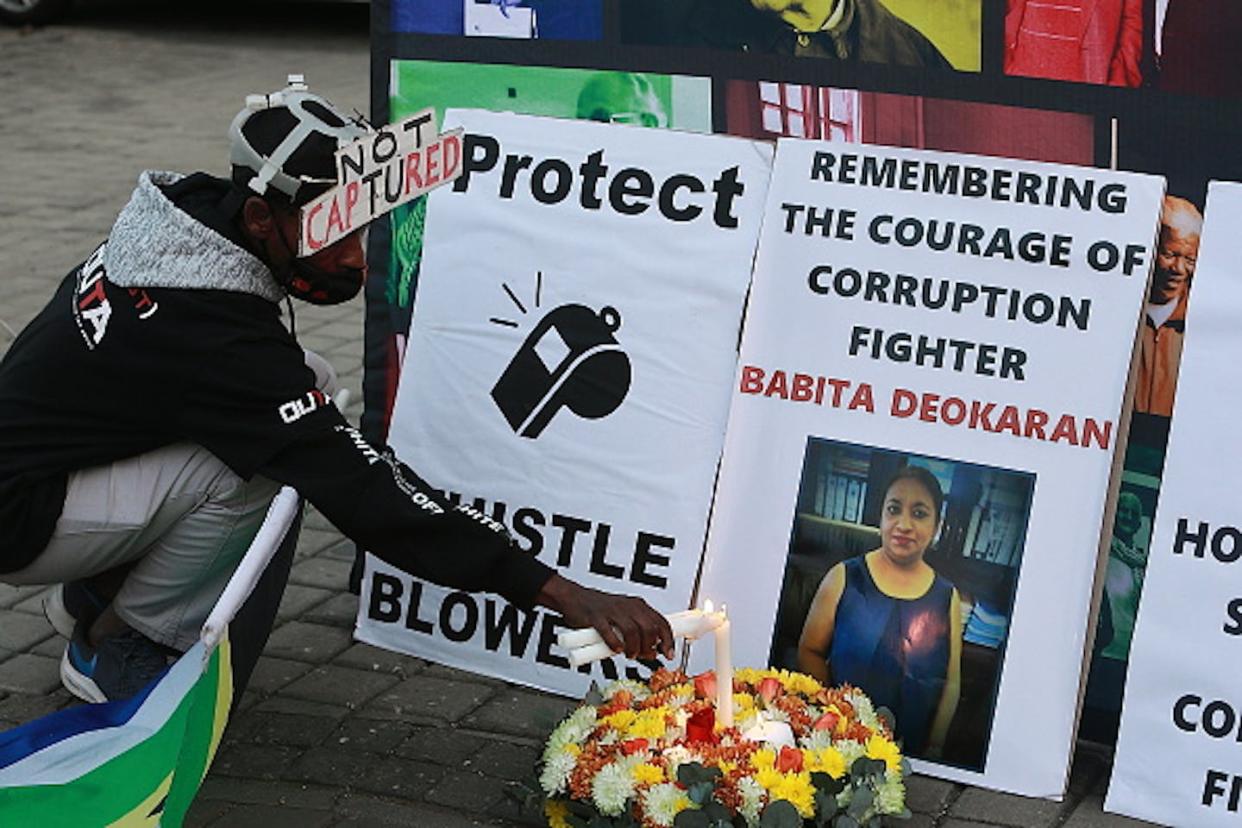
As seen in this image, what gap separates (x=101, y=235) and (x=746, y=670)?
4.66 meters

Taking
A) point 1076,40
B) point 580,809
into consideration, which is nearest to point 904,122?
point 1076,40

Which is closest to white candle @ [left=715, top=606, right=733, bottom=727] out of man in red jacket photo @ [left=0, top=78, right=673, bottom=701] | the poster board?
man in red jacket photo @ [left=0, top=78, right=673, bottom=701]

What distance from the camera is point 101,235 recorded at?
7305 millimetres

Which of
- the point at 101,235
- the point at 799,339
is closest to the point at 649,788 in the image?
the point at 799,339

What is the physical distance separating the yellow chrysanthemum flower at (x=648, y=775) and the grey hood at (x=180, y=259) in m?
1.02

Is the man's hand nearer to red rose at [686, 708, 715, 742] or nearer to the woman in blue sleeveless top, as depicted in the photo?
red rose at [686, 708, 715, 742]

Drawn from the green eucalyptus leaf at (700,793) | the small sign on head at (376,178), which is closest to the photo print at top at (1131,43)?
the small sign on head at (376,178)

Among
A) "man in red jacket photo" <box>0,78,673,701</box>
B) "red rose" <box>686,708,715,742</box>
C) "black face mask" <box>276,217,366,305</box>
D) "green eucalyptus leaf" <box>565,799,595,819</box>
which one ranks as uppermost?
"black face mask" <box>276,217,366,305</box>

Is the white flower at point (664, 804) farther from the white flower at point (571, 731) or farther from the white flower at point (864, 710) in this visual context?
the white flower at point (864, 710)

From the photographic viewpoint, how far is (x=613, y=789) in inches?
118

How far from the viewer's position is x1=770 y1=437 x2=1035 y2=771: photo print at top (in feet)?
11.0

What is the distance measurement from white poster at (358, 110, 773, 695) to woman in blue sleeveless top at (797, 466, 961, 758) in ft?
0.95

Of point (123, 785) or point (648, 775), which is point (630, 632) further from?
point (123, 785)

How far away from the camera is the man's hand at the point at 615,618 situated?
9.76 ft
